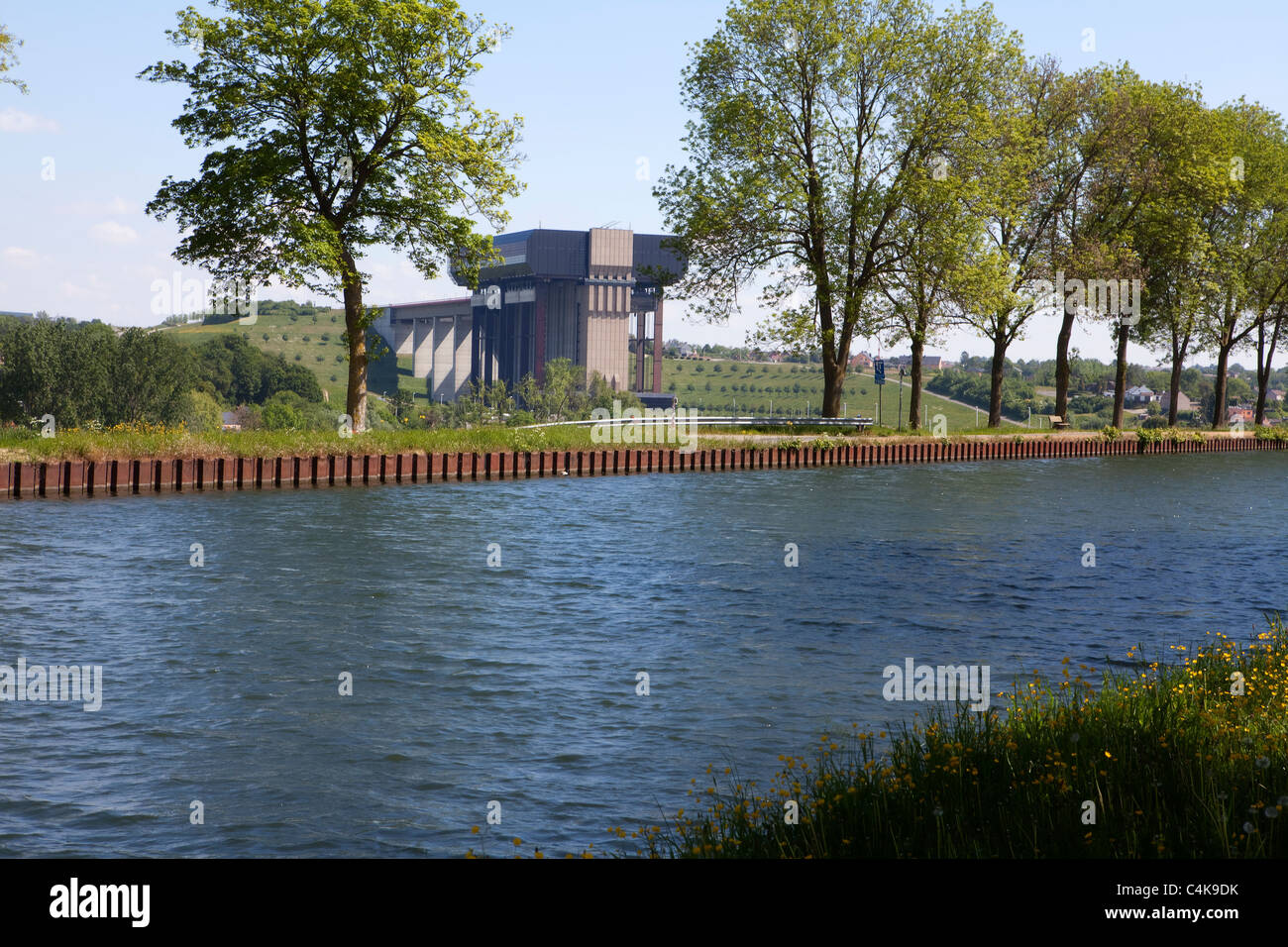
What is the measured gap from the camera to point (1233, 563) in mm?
27766

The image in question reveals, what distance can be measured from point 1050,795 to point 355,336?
123 ft

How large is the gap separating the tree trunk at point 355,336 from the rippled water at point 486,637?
292 inches

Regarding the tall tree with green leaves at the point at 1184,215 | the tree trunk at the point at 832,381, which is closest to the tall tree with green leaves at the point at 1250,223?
the tall tree with green leaves at the point at 1184,215

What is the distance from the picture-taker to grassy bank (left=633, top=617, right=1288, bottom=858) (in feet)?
25.8

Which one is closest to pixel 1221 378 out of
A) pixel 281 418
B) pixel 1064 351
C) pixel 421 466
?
pixel 1064 351

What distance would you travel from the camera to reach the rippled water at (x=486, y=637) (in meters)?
10.8

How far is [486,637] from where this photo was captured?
17875 millimetres

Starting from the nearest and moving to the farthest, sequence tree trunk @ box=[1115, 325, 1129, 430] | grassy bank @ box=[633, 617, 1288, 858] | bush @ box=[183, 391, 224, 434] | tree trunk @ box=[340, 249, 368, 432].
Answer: grassy bank @ box=[633, 617, 1288, 858]
tree trunk @ box=[340, 249, 368, 432]
tree trunk @ box=[1115, 325, 1129, 430]
bush @ box=[183, 391, 224, 434]

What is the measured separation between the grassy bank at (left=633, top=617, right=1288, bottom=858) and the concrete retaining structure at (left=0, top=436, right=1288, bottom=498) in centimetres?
2800

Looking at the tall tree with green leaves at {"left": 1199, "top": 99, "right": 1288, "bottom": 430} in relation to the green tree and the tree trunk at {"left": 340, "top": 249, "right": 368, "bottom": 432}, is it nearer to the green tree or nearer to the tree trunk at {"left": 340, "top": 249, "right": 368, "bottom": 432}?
the tree trunk at {"left": 340, "top": 249, "right": 368, "bottom": 432}

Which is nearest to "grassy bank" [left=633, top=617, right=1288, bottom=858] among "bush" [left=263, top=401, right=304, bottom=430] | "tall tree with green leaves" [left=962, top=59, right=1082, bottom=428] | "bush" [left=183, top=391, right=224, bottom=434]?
"tall tree with green leaves" [left=962, top=59, right=1082, bottom=428]

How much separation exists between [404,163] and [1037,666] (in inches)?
1298

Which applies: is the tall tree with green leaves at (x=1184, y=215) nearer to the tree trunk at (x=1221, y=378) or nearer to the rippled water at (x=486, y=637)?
the tree trunk at (x=1221, y=378)

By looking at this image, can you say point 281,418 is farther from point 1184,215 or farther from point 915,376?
point 1184,215
